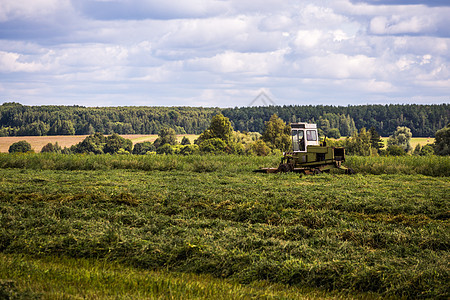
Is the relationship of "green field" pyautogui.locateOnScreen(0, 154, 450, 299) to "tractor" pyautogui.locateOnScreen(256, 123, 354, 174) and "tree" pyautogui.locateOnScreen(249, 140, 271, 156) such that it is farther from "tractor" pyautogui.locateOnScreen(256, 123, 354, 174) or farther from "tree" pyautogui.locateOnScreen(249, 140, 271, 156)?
"tree" pyautogui.locateOnScreen(249, 140, 271, 156)

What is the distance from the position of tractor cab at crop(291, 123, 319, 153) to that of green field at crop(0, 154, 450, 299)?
651 centimetres

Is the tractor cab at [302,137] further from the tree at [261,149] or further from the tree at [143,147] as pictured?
the tree at [143,147]

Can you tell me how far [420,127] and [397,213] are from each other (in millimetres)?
83957

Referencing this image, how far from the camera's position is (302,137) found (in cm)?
2008

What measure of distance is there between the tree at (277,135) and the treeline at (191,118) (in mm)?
22468

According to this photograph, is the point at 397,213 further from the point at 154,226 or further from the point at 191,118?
the point at 191,118

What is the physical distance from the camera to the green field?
19.3ft

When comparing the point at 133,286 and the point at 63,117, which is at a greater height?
the point at 63,117

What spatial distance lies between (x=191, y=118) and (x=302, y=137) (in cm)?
7137

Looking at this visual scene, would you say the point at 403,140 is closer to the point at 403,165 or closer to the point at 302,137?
the point at 403,165

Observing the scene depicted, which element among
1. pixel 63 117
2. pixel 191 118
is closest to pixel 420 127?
pixel 191 118

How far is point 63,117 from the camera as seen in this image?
249 feet

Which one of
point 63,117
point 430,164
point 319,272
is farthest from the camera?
point 63,117

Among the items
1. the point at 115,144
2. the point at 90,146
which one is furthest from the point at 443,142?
the point at 90,146
